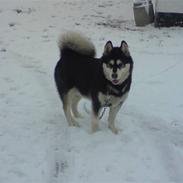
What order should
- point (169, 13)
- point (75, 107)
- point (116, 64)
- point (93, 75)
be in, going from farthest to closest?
1. point (169, 13)
2. point (75, 107)
3. point (93, 75)
4. point (116, 64)

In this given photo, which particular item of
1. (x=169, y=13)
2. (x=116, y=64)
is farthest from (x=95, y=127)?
(x=169, y=13)

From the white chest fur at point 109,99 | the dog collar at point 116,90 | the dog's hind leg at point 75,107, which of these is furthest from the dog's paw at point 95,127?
the dog's hind leg at point 75,107

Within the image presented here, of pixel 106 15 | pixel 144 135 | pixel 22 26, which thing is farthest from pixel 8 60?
pixel 106 15

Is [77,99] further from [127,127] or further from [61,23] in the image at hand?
[61,23]

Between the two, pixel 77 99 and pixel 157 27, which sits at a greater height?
pixel 77 99

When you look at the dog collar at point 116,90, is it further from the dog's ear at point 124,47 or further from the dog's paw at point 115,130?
the dog's paw at point 115,130

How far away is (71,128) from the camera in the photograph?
19.8ft

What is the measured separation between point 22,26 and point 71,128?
23.4 ft

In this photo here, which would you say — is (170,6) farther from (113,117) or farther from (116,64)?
(116,64)

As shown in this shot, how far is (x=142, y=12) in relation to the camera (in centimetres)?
1270

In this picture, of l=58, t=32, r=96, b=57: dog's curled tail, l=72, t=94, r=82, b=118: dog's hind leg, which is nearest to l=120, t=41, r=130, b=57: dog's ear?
l=58, t=32, r=96, b=57: dog's curled tail

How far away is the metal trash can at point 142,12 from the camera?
1269 centimetres

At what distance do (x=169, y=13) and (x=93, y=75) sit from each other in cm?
750

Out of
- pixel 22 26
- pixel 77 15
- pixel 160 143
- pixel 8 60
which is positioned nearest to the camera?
pixel 160 143
